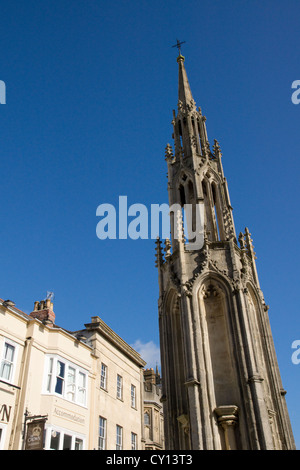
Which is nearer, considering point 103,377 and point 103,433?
point 103,433

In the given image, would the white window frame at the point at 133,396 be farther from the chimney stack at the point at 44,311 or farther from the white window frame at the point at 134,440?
the chimney stack at the point at 44,311

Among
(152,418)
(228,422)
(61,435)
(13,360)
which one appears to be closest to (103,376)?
(61,435)

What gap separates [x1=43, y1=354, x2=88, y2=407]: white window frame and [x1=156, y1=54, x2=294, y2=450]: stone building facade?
3.96 m

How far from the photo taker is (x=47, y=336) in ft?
62.0

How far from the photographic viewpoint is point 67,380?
19.0 meters

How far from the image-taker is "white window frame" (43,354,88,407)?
58.9 feet

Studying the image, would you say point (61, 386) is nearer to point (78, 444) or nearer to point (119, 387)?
point (78, 444)

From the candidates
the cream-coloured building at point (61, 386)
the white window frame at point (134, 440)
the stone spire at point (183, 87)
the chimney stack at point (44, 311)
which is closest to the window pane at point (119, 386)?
the cream-coloured building at point (61, 386)

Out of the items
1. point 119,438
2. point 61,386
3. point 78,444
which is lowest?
point 78,444

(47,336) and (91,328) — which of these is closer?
(47,336)

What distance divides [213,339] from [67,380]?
6618 mm

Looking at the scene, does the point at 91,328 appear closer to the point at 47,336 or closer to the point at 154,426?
the point at 47,336
